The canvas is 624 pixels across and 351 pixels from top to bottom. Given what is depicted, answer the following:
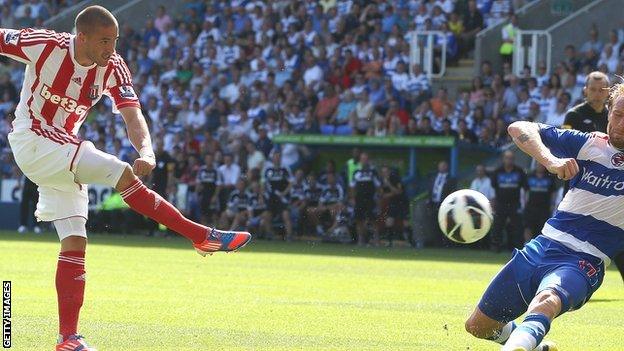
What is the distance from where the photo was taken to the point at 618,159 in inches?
295

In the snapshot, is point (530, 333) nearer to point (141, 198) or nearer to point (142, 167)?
point (142, 167)

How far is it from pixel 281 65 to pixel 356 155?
15.7 ft

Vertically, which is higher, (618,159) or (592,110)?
(618,159)

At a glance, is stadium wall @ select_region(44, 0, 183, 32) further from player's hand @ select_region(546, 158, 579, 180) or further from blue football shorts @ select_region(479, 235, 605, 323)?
player's hand @ select_region(546, 158, 579, 180)

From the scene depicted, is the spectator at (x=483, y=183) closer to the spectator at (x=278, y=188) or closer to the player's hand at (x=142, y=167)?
the spectator at (x=278, y=188)

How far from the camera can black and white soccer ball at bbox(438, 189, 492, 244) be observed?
8812 mm

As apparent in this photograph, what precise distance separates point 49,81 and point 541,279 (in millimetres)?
3399

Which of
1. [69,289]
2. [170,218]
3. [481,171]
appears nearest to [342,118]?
[481,171]

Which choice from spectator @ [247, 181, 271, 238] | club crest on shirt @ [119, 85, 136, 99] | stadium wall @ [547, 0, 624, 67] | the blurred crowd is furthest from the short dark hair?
stadium wall @ [547, 0, 624, 67]

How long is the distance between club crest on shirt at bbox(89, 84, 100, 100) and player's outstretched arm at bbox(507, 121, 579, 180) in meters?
2.74

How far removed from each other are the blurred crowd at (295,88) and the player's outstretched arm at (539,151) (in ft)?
49.1

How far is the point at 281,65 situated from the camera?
→ 92.7ft

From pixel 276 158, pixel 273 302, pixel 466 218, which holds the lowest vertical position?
pixel 276 158

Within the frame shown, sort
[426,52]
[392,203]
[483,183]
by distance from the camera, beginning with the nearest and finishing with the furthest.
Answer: [483,183] < [392,203] < [426,52]
